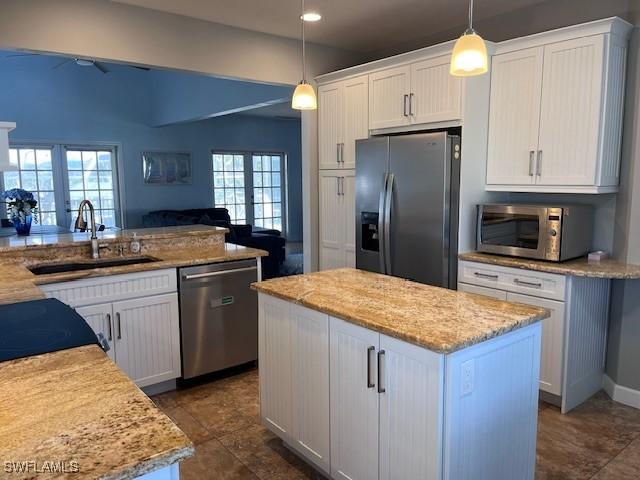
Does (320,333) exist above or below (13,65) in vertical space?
below

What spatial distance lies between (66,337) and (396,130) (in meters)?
2.87

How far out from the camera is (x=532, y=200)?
3520 millimetres

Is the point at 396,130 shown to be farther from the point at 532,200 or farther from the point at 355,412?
the point at 355,412

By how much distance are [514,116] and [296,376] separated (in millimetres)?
2246

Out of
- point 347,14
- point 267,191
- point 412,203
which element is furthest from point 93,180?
point 412,203

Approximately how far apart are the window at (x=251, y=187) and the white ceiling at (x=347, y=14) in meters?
5.68

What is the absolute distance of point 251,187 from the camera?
9.90 metres

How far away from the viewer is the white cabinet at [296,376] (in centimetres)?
212

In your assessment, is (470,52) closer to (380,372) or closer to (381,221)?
(380,372)

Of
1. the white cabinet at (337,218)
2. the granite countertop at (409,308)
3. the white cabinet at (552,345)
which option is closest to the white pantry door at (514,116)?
the white cabinet at (552,345)

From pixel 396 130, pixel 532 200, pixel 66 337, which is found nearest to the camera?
pixel 66 337

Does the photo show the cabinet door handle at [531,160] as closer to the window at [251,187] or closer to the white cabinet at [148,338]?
the white cabinet at [148,338]

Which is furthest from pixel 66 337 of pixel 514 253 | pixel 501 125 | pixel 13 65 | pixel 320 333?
pixel 13 65

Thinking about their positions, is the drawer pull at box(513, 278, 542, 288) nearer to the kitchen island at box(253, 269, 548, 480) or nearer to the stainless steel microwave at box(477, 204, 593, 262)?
the stainless steel microwave at box(477, 204, 593, 262)
